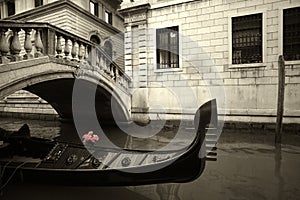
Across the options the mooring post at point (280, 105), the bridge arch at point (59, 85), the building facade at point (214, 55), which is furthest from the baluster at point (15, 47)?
the mooring post at point (280, 105)

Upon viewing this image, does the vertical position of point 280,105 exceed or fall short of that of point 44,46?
it falls short

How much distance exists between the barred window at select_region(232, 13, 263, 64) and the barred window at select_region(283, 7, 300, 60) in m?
0.72

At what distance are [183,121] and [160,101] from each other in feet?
4.01

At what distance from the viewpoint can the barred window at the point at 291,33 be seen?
264 inches

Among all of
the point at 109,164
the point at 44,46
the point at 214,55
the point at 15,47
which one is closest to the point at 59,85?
the point at 44,46

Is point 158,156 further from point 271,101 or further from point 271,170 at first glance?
point 271,101

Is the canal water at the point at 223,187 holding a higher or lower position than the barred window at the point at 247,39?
lower

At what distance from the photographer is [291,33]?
679 centimetres

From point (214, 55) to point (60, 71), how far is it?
17.5 feet

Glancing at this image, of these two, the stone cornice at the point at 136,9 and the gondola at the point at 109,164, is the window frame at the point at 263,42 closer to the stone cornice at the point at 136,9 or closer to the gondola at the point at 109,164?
the stone cornice at the point at 136,9

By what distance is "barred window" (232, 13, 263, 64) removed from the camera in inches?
283

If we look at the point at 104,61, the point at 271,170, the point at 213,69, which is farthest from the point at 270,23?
the point at 104,61

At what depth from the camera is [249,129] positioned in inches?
281

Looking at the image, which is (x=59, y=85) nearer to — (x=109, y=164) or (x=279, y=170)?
(x=109, y=164)
